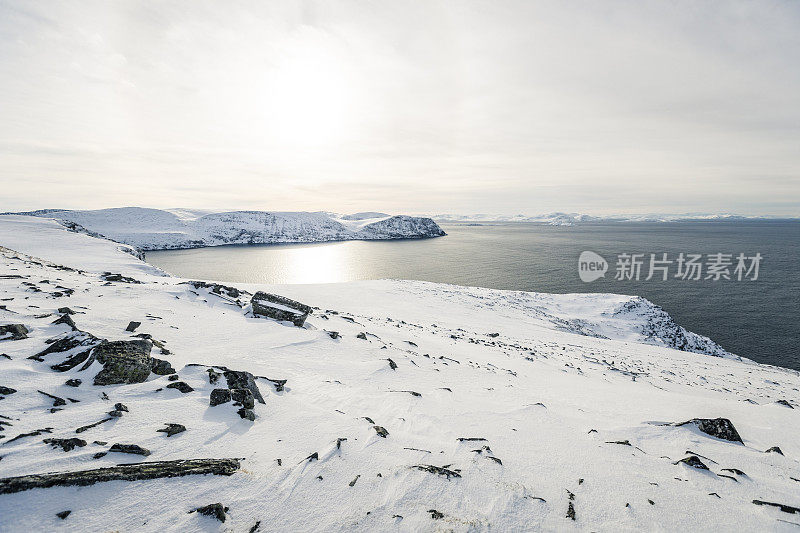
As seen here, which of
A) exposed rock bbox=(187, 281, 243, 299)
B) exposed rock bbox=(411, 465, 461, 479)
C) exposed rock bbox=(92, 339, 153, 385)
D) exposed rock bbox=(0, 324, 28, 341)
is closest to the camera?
exposed rock bbox=(411, 465, 461, 479)

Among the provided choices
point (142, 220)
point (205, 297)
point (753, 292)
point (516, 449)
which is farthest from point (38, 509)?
point (142, 220)

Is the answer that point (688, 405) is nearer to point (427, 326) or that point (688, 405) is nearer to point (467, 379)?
point (467, 379)

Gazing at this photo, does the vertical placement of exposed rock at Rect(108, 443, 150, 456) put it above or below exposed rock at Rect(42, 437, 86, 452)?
below

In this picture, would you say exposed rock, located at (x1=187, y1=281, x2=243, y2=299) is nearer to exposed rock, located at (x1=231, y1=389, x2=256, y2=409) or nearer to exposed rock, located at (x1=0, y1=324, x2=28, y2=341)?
exposed rock, located at (x1=0, y1=324, x2=28, y2=341)

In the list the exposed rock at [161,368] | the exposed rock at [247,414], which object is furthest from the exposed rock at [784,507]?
the exposed rock at [161,368]

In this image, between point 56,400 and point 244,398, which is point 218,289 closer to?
point 56,400

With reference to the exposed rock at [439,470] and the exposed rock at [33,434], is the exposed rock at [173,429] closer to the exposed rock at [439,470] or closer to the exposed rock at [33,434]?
the exposed rock at [33,434]

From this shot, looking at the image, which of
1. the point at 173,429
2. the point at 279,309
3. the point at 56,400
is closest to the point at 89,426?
the point at 173,429

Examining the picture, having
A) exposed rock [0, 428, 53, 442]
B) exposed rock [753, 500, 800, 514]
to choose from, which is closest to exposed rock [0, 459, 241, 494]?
exposed rock [0, 428, 53, 442]
